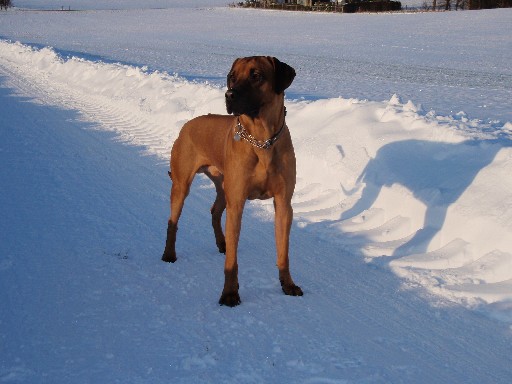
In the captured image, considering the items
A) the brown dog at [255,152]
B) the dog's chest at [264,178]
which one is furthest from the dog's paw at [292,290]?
the dog's chest at [264,178]

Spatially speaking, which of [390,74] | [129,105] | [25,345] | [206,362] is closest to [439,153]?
[206,362]

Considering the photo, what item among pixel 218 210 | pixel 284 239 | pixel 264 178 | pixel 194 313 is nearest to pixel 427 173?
pixel 218 210

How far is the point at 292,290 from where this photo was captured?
4.41m

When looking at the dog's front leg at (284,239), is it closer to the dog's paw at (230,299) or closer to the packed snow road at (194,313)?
the packed snow road at (194,313)

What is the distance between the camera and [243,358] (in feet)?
11.3

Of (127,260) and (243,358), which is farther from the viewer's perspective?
(127,260)

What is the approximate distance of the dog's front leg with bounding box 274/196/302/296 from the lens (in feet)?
14.3

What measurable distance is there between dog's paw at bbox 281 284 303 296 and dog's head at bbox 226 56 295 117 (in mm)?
1320

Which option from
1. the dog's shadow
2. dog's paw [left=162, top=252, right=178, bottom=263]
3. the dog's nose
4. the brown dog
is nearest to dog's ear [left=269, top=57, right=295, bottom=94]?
the brown dog

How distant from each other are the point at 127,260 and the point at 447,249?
2716 millimetres

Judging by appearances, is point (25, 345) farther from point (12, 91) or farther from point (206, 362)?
point (12, 91)

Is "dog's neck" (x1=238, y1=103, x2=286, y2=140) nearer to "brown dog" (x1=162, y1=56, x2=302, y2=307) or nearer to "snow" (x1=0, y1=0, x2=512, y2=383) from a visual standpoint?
"brown dog" (x1=162, y1=56, x2=302, y2=307)

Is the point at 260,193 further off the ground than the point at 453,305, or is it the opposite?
the point at 260,193

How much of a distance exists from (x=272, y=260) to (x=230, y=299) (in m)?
Answer: 0.98
